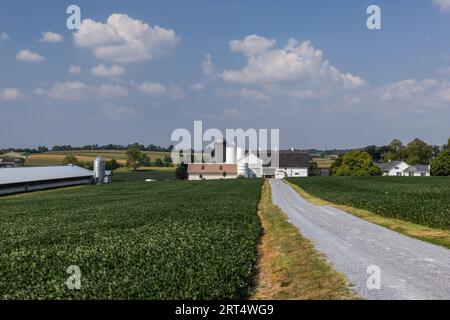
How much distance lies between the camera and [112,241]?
19.2m

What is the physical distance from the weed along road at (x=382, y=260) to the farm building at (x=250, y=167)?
341 ft

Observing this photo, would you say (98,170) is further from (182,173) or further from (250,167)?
(250,167)

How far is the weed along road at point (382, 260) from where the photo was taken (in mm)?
11438

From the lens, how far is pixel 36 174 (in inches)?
3735

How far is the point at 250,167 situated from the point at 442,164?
177 ft

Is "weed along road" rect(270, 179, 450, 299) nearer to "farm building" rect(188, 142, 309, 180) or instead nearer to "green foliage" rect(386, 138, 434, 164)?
"farm building" rect(188, 142, 309, 180)

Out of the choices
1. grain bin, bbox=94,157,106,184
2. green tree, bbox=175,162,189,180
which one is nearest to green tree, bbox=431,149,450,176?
green tree, bbox=175,162,189,180

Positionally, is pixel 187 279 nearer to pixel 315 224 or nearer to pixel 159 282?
pixel 159 282

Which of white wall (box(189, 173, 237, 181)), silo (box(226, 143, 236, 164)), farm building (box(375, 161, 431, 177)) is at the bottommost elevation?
white wall (box(189, 173, 237, 181))

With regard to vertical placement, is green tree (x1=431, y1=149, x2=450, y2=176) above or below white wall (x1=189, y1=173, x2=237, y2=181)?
above

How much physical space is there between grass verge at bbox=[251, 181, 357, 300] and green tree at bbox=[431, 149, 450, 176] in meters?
117

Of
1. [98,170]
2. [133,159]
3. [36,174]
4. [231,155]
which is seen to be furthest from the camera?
[133,159]

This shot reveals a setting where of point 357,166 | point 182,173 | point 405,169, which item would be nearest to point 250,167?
point 182,173

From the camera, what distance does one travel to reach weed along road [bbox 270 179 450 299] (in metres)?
11.4
